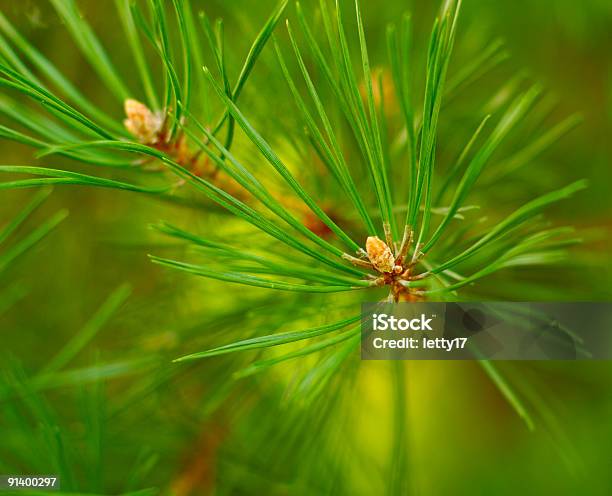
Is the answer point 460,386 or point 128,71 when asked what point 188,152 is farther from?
point 460,386

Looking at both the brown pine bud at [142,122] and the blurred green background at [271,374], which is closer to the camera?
the brown pine bud at [142,122]

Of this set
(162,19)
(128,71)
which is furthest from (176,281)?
(162,19)

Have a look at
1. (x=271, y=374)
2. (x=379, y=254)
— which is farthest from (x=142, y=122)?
(x=271, y=374)

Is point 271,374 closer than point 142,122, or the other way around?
point 142,122

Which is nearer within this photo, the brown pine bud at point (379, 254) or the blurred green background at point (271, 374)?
the brown pine bud at point (379, 254)

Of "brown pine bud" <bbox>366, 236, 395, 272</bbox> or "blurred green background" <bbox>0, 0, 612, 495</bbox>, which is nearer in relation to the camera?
"brown pine bud" <bbox>366, 236, 395, 272</bbox>

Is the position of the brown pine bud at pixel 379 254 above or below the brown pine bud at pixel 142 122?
below

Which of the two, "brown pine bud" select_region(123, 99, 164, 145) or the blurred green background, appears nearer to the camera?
"brown pine bud" select_region(123, 99, 164, 145)

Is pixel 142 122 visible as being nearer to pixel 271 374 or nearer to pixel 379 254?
pixel 379 254

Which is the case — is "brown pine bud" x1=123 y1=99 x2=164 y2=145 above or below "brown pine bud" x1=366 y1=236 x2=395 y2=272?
above
